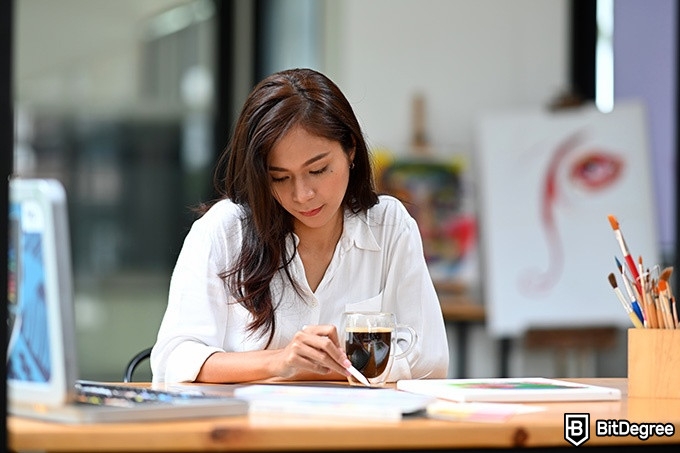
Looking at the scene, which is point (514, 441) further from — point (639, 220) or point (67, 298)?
point (639, 220)

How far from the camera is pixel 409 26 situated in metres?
5.36

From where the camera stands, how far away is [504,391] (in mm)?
1688

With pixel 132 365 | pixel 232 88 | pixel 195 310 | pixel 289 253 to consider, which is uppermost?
pixel 232 88

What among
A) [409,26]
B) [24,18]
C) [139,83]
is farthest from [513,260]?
[24,18]

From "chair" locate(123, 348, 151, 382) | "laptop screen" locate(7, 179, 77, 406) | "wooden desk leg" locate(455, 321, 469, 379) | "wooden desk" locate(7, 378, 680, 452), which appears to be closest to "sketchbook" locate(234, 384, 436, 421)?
"wooden desk" locate(7, 378, 680, 452)

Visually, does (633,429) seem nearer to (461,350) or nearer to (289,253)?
(289,253)

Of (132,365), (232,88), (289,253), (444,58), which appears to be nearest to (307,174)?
(289,253)

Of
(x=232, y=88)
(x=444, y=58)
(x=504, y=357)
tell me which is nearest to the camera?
(x=504, y=357)

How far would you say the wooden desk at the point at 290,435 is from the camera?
4.10ft

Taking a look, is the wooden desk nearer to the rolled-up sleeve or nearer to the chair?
the rolled-up sleeve

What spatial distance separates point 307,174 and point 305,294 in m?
0.28

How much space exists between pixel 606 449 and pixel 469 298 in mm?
3860

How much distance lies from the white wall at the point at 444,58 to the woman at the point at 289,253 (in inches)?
113

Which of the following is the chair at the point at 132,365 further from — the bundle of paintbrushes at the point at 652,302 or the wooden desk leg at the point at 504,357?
the wooden desk leg at the point at 504,357
